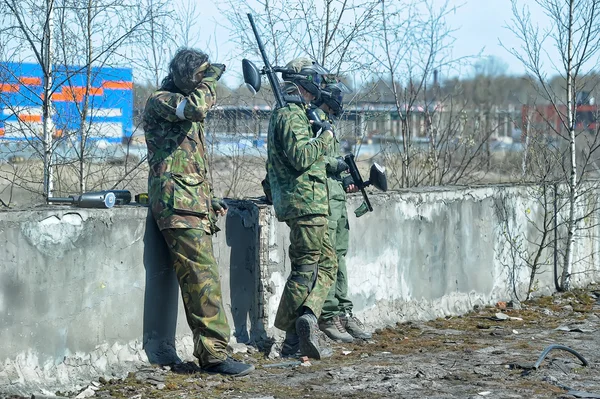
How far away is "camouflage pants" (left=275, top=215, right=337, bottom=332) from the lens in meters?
5.96

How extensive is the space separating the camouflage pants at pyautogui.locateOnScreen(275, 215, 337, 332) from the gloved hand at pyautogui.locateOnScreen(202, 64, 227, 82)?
44.6 inches

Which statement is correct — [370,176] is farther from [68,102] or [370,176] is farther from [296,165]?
[68,102]

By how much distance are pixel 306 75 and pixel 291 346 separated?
1.95 metres

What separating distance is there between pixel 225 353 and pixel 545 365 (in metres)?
2.17

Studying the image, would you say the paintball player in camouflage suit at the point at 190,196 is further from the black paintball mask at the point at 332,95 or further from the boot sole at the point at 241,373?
the black paintball mask at the point at 332,95

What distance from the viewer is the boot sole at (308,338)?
5.91 meters

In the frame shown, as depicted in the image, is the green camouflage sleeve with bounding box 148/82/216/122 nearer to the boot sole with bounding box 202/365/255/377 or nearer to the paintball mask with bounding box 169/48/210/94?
the paintball mask with bounding box 169/48/210/94

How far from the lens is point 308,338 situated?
592 cm

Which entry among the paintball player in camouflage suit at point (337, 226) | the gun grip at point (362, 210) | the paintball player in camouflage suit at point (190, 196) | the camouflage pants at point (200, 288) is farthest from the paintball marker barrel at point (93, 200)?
the gun grip at point (362, 210)

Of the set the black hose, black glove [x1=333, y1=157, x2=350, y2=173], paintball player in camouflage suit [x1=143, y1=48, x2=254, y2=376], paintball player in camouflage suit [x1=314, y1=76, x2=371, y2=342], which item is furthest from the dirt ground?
black glove [x1=333, y1=157, x2=350, y2=173]

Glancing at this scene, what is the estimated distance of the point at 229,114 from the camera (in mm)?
9609

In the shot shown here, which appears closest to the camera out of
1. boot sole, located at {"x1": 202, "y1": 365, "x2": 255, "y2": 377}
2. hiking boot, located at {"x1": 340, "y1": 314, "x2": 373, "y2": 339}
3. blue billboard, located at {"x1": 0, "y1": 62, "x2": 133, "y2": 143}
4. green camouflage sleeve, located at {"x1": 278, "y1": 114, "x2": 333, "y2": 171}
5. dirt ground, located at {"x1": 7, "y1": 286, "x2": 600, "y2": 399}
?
dirt ground, located at {"x1": 7, "y1": 286, "x2": 600, "y2": 399}

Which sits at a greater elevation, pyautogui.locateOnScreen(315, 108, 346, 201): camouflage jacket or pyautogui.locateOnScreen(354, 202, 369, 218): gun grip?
pyautogui.locateOnScreen(315, 108, 346, 201): camouflage jacket

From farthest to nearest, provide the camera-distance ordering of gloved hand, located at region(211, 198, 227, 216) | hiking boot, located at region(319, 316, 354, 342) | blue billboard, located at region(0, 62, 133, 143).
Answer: blue billboard, located at region(0, 62, 133, 143) < hiking boot, located at region(319, 316, 354, 342) < gloved hand, located at region(211, 198, 227, 216)
